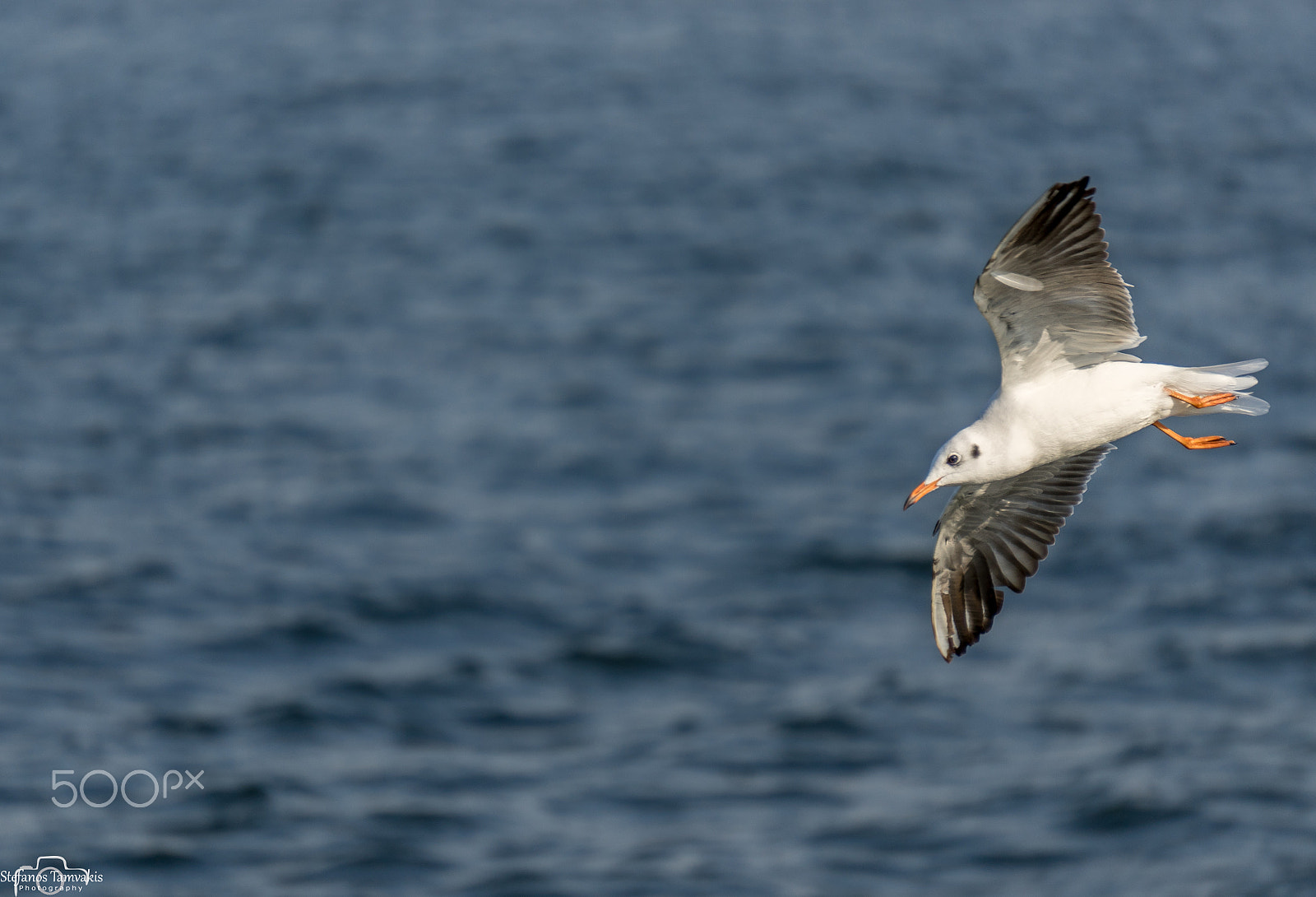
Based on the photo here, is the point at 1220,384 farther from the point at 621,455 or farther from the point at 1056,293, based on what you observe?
the point at 621,455

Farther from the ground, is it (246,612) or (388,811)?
(246,612)

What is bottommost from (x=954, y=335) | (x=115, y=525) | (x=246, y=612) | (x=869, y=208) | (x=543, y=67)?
(x=246, y=612)

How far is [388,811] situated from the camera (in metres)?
38.2

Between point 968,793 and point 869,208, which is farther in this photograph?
point 869,208

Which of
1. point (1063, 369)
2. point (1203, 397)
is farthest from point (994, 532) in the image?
point (1203, 397)

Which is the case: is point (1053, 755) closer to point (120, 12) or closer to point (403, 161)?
point (403, 161)

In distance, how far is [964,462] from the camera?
8.32 meters

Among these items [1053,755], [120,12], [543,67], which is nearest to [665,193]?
[543,67]

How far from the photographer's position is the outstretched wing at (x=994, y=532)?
916cm

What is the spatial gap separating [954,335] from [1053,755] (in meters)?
13.5
